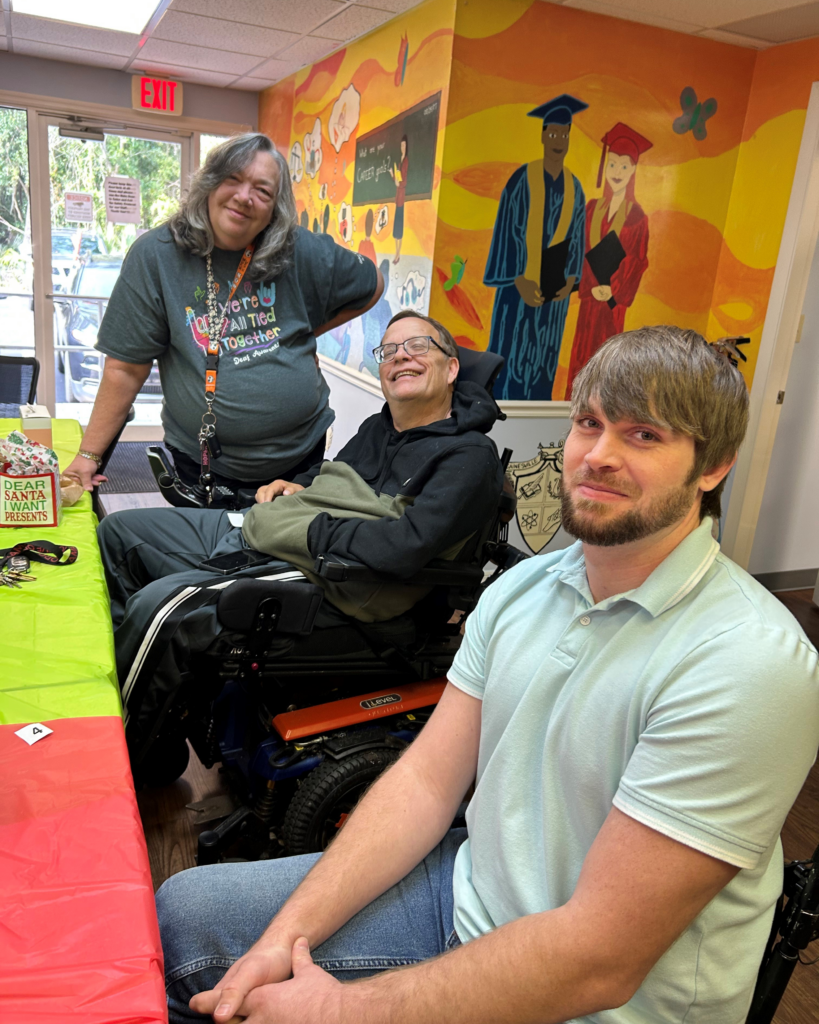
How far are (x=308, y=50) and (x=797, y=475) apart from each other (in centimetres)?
339

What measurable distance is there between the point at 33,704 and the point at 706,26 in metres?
3.53

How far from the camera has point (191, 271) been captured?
211 cm

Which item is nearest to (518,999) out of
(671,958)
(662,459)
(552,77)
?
(671,958)

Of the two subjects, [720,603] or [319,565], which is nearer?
[720,603]

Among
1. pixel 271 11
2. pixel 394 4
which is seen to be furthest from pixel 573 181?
pixel 271 11

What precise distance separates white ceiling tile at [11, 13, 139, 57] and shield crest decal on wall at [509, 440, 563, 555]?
312 centimetres

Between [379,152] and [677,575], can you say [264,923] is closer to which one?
[677,575]

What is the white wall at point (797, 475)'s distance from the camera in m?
3.67

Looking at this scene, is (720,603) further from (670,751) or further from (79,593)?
(79,593)

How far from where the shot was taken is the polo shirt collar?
35.1 inches

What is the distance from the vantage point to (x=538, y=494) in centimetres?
375

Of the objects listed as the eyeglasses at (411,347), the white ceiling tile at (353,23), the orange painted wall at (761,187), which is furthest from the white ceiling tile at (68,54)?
the eyeglasses at (411,347)

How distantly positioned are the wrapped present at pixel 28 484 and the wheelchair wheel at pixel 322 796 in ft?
2.79

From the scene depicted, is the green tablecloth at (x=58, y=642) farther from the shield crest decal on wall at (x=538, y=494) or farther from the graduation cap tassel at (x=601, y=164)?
the graduation cap tassel at (x=601, y=164)
